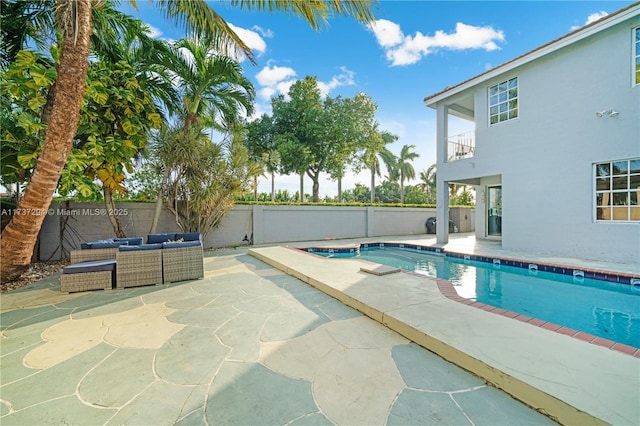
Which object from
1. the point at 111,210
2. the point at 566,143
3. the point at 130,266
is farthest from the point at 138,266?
the point at 566,143

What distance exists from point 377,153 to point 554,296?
2205 cm

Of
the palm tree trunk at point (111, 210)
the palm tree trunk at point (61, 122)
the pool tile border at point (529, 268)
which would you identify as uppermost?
the palm tree trunk at point (61, 122)

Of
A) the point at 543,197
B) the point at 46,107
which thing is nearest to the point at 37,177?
the point at 46,107

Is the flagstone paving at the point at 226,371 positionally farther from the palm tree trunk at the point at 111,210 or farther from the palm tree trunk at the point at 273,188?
the palm tree trunk at the point at 273,188

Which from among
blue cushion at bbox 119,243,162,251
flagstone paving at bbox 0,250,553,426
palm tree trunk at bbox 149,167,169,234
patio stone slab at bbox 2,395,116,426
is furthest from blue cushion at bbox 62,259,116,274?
palm tree trunk at bbox 149,167,169,234

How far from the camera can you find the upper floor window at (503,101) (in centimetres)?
966

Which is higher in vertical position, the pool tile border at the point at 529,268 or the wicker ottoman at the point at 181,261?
the wicker ottoman at the point at 181,261

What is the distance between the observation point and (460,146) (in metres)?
12.1

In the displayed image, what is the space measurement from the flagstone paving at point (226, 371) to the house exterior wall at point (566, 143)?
8.51 meters

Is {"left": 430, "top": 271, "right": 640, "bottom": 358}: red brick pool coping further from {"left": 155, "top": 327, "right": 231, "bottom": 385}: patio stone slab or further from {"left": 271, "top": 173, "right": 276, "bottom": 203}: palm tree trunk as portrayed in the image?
{"left": 271, "top": 173, "right": 276, "bottom": 203}: palm tree trunk

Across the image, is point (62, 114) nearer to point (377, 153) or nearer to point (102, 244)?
point (102, 244)

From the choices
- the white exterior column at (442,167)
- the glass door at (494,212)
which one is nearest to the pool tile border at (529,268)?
the white exterior column at (442,167)

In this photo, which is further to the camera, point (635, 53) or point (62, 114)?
point (635, 53)

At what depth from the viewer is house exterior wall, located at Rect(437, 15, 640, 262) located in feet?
24.2
